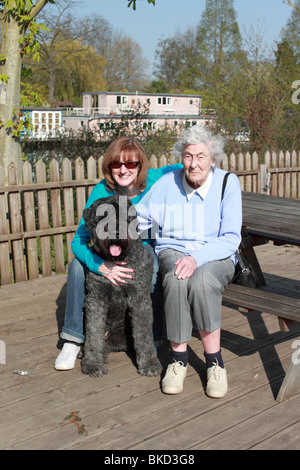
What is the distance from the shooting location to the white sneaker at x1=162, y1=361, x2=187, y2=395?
2965 mm

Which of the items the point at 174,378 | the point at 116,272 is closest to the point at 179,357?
the point at 174,378

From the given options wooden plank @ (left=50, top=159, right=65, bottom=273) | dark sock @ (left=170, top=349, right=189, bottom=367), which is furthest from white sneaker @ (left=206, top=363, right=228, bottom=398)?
wooden plank @ (left=50, top=159, right=65, bottom=273)

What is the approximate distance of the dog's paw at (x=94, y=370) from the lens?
126 inches

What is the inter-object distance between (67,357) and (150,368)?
1.83 feet

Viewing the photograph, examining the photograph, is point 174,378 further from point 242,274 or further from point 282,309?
point 242,274

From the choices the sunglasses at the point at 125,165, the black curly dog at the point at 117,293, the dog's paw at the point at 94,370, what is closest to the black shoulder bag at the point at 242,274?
the black curly dog at the point at 117,293

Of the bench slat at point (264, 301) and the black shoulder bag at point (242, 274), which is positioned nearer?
the bench slat at point (264, 301)

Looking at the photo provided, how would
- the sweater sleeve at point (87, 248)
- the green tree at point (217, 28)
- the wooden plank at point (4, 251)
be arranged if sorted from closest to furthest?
the sweater sleeve at point (87, 248), the wooden plank at point (4, 251), the green tree at point (217, 28)

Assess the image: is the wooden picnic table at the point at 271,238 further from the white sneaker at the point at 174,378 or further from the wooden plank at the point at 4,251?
the wooden plank at the point at 4,251

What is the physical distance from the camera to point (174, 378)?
118 inches

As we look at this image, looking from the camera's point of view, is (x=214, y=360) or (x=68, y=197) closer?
(x=214, y=360)

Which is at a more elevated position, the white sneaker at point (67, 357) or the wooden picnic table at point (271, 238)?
the wooden picnic table at point (271, 238)

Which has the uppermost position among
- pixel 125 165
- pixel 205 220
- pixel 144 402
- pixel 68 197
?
pixel 125 165

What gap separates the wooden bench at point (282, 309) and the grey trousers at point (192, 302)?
0.61ft
